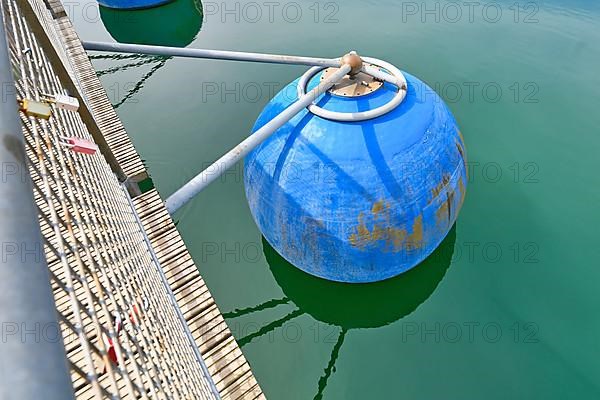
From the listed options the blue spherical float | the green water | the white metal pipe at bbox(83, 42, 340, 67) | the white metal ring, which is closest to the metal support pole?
the blue spherical float

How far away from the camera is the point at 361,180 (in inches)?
235

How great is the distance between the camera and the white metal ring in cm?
609

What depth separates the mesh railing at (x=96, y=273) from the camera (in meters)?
2.45

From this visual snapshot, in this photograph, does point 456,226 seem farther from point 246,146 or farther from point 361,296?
point 246,146

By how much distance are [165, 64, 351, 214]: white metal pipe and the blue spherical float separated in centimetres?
22

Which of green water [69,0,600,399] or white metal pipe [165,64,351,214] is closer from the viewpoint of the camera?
white metal pipe [165,64,351,214]

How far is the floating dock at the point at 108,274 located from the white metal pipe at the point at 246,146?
1.94 ft

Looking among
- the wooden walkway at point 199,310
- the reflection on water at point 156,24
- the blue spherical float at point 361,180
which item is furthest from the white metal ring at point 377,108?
the reflection on water at point 156,24

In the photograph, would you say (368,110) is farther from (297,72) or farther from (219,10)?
(219,10)

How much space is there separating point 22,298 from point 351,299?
7.12 m

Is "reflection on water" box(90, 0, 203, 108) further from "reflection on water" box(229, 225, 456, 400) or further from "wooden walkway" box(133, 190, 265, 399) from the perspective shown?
"reflection on water" box(229, 225, 456, 400)

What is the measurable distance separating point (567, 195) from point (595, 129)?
267 centimetres

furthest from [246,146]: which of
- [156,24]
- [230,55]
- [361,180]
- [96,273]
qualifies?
[156,24]

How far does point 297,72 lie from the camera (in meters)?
12.9
